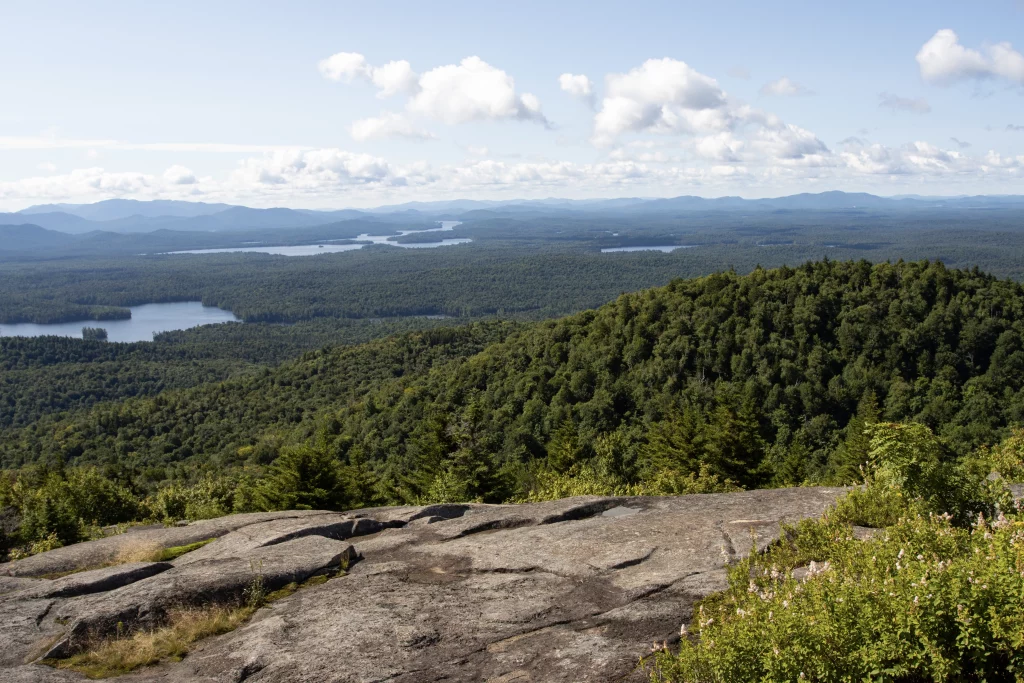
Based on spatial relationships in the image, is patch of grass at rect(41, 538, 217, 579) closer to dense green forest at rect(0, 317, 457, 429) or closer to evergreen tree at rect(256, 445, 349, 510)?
evergreen tree at rect(256, 445, 349, 510)

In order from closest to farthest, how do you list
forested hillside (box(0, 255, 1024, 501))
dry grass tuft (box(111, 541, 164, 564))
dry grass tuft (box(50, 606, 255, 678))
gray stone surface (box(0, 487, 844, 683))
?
gray stone surface (box(0, 487, 844, 683)) < dry grass tuft (box(50, 606, 255, 678)) < dry grass tuft (box(111, 541, 164, 564)) < forested hillside (box(0, 255, 1024, 501))

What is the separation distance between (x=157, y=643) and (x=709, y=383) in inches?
2995

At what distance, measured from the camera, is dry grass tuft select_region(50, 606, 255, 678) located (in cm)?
997

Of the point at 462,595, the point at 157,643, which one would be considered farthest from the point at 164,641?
the point at 462,595

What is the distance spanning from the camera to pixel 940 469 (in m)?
10.0

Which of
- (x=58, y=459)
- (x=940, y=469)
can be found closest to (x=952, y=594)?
(x=940, y=469)

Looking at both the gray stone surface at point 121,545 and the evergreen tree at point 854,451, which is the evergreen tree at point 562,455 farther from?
the gray stone surface at point 121,545

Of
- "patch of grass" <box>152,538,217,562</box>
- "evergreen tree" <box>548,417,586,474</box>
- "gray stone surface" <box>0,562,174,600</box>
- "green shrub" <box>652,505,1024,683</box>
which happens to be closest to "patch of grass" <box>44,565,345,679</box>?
"gray stone surface" <box>0,562,174,600</box>

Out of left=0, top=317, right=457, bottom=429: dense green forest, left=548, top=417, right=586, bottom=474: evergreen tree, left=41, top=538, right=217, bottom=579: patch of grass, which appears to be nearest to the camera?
left=41, top=538, right=217, bottom=579: patch of grass

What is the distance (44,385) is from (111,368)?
58.1ft

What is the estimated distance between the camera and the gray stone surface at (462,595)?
9.17 meters

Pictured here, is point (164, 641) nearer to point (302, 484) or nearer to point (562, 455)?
point (302, 484)

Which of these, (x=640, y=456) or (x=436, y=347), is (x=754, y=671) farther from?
(x=436, y=347)

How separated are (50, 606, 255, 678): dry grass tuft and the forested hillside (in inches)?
1413
